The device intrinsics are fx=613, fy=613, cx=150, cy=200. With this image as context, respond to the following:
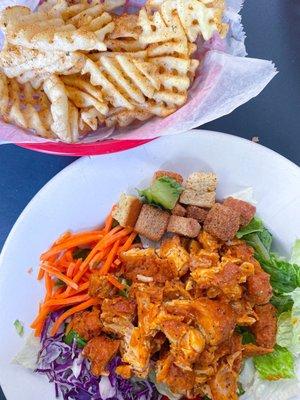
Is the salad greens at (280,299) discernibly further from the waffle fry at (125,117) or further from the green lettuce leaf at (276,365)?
the waffle fry at (125,117)

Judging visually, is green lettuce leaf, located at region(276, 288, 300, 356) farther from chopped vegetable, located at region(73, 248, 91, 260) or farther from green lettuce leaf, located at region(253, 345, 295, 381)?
chopped vegetable, located at region(73, 248, 91, 260)

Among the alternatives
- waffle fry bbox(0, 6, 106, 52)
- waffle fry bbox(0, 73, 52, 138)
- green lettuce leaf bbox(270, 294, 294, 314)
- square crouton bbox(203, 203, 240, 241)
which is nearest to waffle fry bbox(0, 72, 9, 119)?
waffle fry bbox(0, 73, 52, 138)

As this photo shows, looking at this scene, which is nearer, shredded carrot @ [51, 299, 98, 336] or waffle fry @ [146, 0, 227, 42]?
waffle fry @ [146, 0, 227, 42]

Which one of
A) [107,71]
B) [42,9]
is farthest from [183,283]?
[42,9]

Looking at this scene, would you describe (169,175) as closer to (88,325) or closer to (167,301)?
(167,301)

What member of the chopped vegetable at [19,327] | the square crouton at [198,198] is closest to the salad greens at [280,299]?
the square crouton at [198,198]

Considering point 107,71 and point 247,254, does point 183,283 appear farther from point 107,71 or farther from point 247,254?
point 107,71
